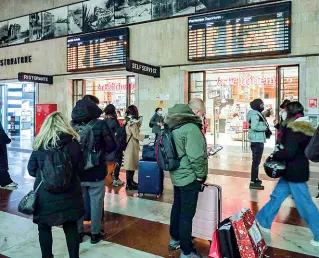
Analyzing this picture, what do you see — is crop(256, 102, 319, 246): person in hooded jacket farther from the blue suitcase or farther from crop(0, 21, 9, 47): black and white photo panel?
crop(0, 21, 9, 47): black and white photo panel

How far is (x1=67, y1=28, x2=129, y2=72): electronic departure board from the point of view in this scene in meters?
10.2

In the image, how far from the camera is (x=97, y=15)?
35.4 feet

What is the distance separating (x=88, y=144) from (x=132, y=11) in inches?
318

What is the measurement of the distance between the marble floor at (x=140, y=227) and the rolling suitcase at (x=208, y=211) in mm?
173

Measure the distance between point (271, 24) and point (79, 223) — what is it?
274 inches

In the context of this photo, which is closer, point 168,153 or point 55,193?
point 55,193

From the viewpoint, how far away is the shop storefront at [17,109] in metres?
18.2

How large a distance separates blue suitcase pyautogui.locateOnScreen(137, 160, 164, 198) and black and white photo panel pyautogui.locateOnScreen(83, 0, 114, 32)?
23.3 feet

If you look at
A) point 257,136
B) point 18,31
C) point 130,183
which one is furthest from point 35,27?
point 257,136

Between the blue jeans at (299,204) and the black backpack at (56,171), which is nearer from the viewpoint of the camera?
the black backpack at (56,171)

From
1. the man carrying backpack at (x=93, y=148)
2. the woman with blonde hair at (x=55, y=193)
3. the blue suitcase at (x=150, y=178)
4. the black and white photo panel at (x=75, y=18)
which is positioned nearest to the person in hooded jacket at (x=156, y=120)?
the blue suitcase at (x=150, y=178)

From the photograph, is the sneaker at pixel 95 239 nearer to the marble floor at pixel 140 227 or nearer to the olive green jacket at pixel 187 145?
the marble floor at pixel 140 227

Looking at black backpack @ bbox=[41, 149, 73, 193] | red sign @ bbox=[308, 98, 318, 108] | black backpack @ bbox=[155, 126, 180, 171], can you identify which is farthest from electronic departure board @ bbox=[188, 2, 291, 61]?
black backpack @ bbox=[41, 149, 73, 193]

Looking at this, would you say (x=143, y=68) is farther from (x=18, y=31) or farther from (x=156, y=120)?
(x=18, y=31)
